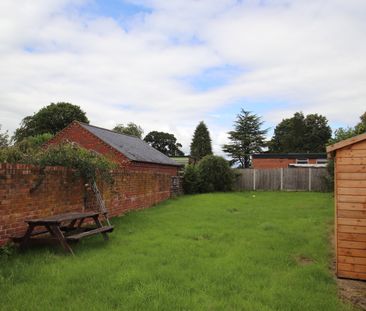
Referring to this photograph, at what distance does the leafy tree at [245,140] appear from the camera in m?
61.1

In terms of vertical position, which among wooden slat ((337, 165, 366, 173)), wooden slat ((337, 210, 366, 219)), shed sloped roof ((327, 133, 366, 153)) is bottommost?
wooden slat ((337, 210, 366, 219))

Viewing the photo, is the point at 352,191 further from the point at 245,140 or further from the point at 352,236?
the point at 245,140

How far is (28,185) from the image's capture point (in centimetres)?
810

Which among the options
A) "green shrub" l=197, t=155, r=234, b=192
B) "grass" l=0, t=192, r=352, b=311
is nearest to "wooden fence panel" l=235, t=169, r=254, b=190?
"green shrub" l=197, t=155, r=234, b=192

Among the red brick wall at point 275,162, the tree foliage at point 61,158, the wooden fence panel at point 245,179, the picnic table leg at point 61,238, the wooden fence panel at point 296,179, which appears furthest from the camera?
the red brick wall at point 275,162

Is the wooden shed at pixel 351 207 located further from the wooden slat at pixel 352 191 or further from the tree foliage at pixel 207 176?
the tree foliage at pixel 207 176

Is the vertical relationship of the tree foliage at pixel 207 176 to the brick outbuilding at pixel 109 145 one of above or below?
below

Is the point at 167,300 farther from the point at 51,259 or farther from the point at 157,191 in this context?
the point at 157,191

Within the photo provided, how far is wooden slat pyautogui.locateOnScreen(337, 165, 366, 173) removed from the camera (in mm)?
6379

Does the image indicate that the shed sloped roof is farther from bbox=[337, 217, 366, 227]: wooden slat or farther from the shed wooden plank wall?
bbox=[337, 217, 366, 227]: wooden slat

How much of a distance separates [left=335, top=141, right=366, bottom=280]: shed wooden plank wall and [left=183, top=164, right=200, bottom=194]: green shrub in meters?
21.0

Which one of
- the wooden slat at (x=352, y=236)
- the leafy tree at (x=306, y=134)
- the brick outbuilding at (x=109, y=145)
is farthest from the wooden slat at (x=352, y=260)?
the leafy tree at (x=306, y=134)

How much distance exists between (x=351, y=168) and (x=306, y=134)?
2309 inches

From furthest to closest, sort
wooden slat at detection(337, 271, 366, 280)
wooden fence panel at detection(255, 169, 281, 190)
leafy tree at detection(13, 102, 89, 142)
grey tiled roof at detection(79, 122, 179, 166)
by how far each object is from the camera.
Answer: leafy tree at detection(13, 102, 89, 142)
wooden fence panel at detection(255, 169, 281, 190)
grey tiled roof at detection(79, 122, 179, 166)
wooden slat at detection(337, 271, 366, 280)
